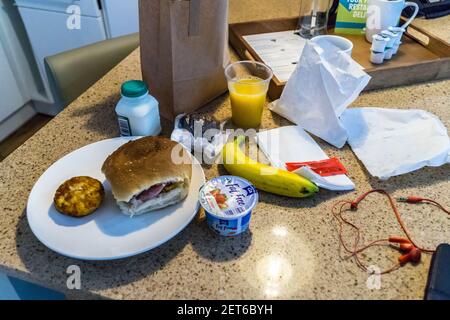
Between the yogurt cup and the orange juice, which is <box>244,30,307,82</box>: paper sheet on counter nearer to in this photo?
the orange juice

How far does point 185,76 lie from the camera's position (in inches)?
33.4

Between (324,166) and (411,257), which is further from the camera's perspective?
(324,166)

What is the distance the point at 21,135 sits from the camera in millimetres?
2131

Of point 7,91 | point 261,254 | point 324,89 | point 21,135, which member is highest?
point 324,89

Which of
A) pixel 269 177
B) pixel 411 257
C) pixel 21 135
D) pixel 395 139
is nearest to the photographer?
pixel 411 257

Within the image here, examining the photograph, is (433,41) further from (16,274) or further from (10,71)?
(10,71)

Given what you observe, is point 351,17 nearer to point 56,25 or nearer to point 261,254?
point 261,254

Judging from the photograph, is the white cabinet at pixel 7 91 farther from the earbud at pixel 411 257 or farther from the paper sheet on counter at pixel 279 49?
the earbud at pixel 411 257

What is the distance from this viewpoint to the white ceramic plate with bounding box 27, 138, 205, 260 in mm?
599

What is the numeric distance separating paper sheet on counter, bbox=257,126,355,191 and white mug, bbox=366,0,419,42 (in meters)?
0.47

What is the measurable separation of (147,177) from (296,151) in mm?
333

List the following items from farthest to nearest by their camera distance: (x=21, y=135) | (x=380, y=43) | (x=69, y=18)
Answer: (x=21, y=135), (x=69, y=18), (x=380, y=43)

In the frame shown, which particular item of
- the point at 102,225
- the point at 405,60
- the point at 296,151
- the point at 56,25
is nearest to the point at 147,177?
the point at 102,225

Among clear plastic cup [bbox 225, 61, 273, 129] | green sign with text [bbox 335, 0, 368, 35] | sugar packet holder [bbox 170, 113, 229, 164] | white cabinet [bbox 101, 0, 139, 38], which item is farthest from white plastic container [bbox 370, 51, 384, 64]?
white cabinet [bbox 101, 0, 139, 38]
